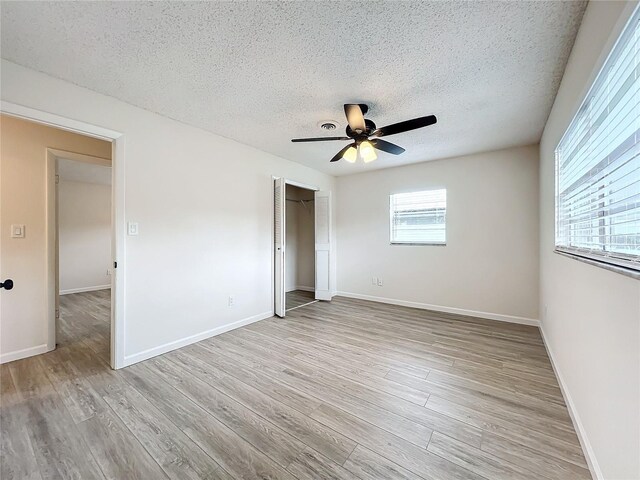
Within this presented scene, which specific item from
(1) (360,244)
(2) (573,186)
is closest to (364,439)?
(2) (573,186)

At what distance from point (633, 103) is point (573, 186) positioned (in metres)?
1.11

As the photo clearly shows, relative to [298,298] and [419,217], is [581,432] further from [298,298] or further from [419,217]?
[298,298]

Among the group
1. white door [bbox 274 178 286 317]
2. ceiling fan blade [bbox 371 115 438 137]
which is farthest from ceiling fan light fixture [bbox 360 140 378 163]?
white door [bbox 274 178 286 317]

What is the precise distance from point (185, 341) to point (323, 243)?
2.80 meters

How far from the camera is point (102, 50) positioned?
1782mm

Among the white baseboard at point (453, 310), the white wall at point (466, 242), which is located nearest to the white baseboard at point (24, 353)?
the white baseboard at point (453, 310)

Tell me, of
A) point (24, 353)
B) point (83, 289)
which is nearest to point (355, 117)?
point (24, 353)

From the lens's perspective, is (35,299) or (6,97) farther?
(35,299)

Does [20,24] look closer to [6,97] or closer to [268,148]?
[6,97]

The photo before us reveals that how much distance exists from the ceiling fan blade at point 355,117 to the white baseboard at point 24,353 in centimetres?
386

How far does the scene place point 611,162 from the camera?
1224 mm

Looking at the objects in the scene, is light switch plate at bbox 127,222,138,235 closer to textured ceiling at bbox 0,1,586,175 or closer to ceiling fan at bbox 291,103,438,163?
textured ceiling at bbox 0,1,586,175

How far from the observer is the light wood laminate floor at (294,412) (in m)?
1.39

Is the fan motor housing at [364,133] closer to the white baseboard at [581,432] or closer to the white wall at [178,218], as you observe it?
the white wall at [178,218]
